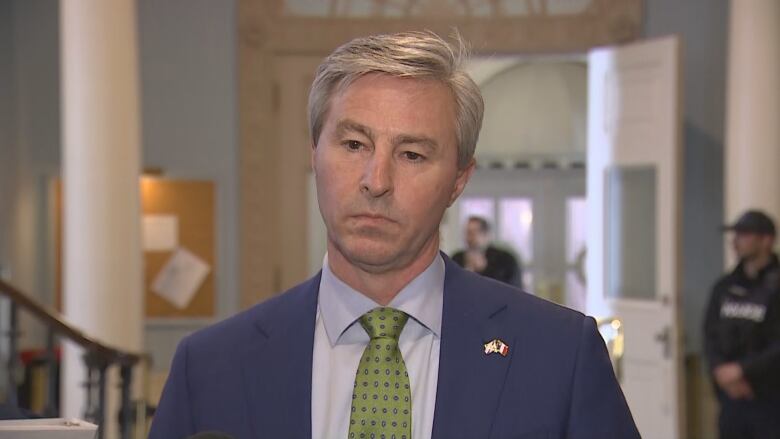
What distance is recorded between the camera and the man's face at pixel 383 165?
4.78ft

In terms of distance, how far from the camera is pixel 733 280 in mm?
5906

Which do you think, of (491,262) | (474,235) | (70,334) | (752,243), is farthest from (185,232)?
(752,243)

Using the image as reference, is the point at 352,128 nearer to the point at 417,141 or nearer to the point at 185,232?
the point at 417,141

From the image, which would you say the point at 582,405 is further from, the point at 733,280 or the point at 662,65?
→ the point at 662,65

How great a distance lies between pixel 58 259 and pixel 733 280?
4543mm

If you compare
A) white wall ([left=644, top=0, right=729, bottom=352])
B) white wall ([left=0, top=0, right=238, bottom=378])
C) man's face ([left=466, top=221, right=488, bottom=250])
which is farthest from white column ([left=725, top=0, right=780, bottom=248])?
white wall ([left=0, top=0, right=238, bottom=378])

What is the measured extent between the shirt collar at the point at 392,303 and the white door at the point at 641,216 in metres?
5.34

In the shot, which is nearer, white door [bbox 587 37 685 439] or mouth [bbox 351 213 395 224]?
mouth [bbox 351 213 395 224]

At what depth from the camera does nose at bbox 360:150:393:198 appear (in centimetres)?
143

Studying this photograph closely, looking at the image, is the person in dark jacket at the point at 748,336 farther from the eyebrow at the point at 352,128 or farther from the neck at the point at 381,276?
the eyebrow at the point at 352,128

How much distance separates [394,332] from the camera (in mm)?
1529

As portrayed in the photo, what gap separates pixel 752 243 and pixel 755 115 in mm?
1115

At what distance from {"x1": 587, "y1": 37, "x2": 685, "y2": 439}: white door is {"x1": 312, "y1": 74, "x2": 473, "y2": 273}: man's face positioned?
→ 541cm

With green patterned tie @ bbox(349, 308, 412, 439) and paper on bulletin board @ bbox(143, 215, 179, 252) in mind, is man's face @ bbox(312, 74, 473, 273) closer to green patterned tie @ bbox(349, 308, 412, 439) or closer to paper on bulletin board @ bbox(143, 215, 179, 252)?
green patterned tie @ bbox(349, 308, 412, 439)
